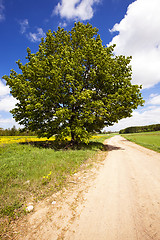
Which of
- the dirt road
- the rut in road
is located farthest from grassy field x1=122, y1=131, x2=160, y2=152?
the dirt road

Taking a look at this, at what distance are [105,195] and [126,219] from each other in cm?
113

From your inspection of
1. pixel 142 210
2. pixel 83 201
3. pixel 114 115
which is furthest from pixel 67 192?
pixel 114 115

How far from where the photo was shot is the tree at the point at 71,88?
428 inches

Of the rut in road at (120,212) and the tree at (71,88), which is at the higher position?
the tree at (71,88)

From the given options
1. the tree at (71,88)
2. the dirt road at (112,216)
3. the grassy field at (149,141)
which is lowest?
the grassy field at (149,141)

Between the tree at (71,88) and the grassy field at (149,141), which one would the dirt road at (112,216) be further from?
the grassy field at (149,141)

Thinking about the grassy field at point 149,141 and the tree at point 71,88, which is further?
the grassy field at point 149,141

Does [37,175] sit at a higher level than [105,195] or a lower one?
higher

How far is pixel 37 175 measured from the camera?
5172 mm

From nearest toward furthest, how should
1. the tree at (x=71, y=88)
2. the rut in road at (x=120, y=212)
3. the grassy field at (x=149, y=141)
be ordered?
1. the rut in road at (x=120, y=212)
2. the tree at (x=71, y=88)
3. the grassy field at (x=149, y=141)

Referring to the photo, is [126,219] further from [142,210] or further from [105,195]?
[105,195]

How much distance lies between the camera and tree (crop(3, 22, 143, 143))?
1088 centimetres

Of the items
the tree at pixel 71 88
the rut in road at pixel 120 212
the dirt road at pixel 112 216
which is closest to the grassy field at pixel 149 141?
the tree at pixel 71 88

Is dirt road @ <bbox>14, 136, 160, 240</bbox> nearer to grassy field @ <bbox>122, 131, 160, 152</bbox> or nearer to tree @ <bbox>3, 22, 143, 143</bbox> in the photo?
tree @ <bbox>3, 22, 143, 143</bbox>
